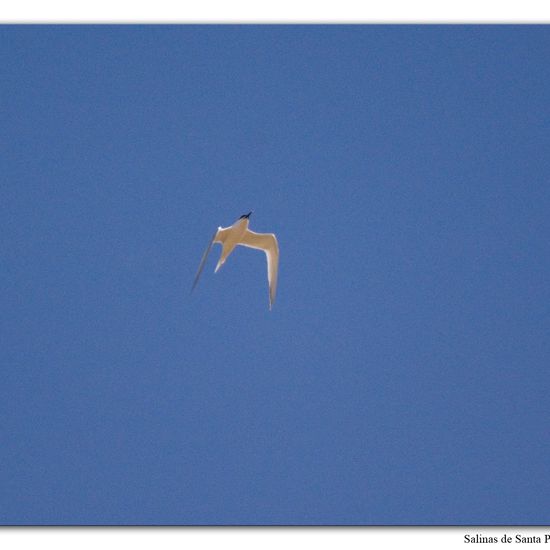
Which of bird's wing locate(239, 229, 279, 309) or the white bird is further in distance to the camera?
bird's wing locate(239, 229, 279, 309)

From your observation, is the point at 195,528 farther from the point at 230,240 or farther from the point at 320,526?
the point at 230,240

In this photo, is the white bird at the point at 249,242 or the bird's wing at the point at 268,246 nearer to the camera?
the white bird at the point at 249,242
